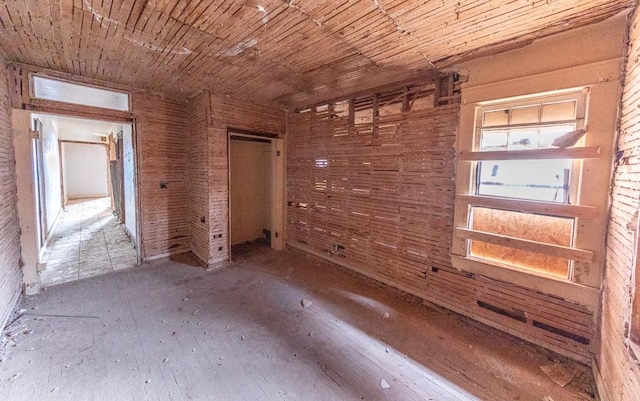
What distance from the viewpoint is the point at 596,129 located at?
191 cm

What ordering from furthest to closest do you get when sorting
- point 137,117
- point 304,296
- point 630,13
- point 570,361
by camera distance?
point 137,117 → point 304,296 → point 570,361 → point 630,13

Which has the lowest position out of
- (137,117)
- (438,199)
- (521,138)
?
(438,199)

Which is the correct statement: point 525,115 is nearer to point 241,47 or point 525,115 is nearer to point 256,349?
point 241,47

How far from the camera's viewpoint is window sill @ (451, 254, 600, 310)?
2016 mm

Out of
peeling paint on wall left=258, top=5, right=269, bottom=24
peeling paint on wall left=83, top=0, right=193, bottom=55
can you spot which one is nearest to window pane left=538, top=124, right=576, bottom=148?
peeling paint on wall left=258, top=5, right=269, bottom=24

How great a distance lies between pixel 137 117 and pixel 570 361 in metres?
5.53

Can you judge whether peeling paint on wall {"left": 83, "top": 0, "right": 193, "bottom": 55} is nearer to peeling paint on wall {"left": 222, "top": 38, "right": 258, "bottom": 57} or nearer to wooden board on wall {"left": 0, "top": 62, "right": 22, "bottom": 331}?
peeling paint on wall {"left": 222, "top": 38, "right": 258, "bottom": 57}

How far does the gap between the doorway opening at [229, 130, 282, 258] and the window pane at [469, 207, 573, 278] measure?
10.6 ft

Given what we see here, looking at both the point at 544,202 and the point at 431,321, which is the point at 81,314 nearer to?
the point at 431,321

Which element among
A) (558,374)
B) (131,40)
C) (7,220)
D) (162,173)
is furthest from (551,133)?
(7,220)

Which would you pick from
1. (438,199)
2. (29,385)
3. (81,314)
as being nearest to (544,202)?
(438,199)

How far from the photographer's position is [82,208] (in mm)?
8523

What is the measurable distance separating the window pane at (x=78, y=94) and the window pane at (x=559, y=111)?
489 centimetres

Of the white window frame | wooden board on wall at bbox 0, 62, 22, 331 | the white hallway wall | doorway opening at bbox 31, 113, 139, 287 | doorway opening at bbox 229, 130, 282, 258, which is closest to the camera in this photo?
the white window frame
